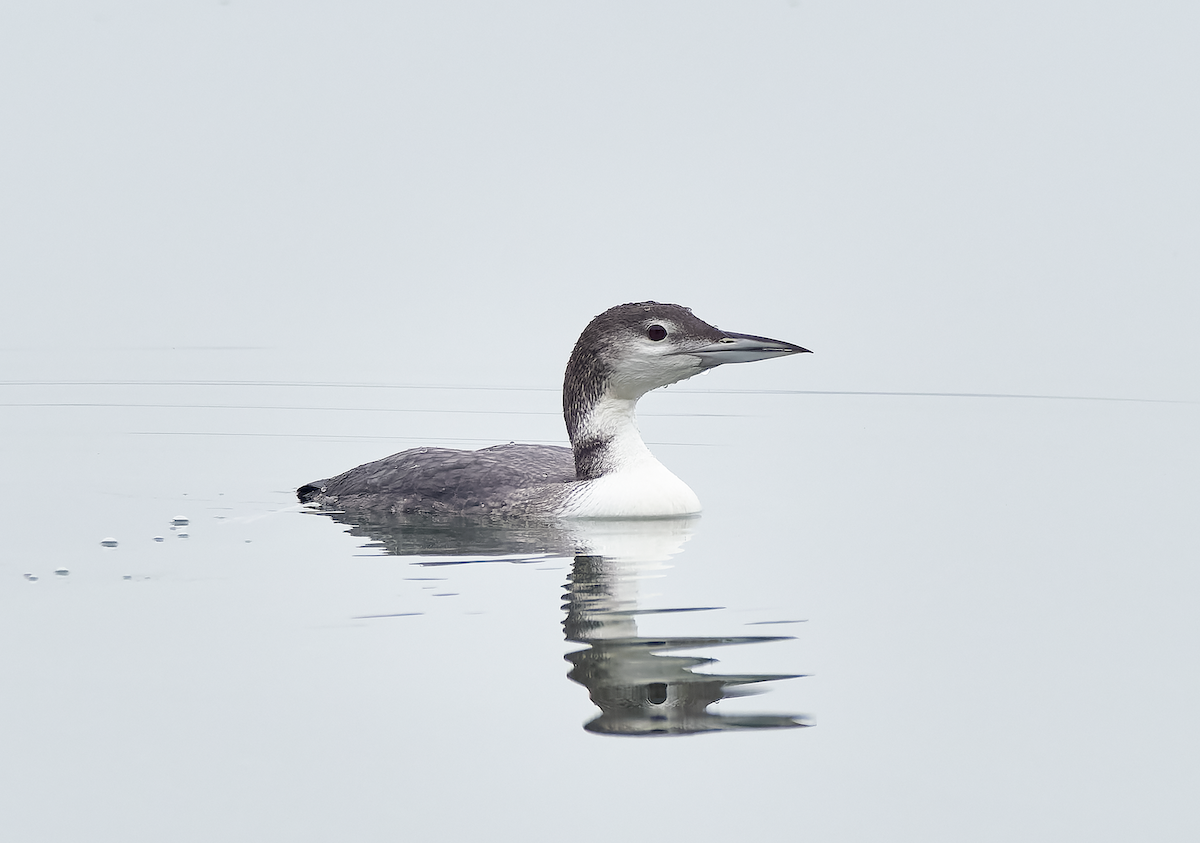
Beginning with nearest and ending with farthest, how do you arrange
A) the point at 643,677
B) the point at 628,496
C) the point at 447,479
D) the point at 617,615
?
the point at 643,677
the point at 617,615
the point at 628,496
the point at 447,479

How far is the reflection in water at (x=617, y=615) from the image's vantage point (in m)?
4.47

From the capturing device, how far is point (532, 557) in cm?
675

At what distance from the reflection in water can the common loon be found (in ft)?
0.42

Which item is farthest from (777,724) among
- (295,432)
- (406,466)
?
(295,432)

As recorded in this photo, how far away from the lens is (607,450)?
781 cm

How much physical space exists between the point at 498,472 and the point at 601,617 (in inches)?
104

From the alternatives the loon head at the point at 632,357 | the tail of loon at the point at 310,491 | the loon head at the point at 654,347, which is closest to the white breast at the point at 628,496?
the loon head at the point at 632,357

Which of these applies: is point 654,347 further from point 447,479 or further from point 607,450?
point 447,479

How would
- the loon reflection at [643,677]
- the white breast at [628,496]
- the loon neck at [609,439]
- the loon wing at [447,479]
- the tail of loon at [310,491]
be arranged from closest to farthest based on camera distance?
the loon reflection at [643,677] < the white breast at [628,496] < the loon neck at [609,439] < the loon wing at [447,479] < the tail of loon at [310,491]

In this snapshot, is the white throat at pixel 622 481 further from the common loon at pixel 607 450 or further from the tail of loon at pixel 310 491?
the tail of loon at pixel 310 491

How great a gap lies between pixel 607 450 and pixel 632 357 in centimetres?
55

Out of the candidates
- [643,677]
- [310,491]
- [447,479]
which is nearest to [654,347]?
[447,479]

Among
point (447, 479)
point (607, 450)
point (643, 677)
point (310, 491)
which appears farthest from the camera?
point (310, 491)

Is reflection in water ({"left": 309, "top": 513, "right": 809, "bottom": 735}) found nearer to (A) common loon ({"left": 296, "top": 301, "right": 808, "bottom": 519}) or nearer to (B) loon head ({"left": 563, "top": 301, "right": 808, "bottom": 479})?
(A) common loon ({"left": 296, "top": 301, "right": 808, "bottom": 519})
